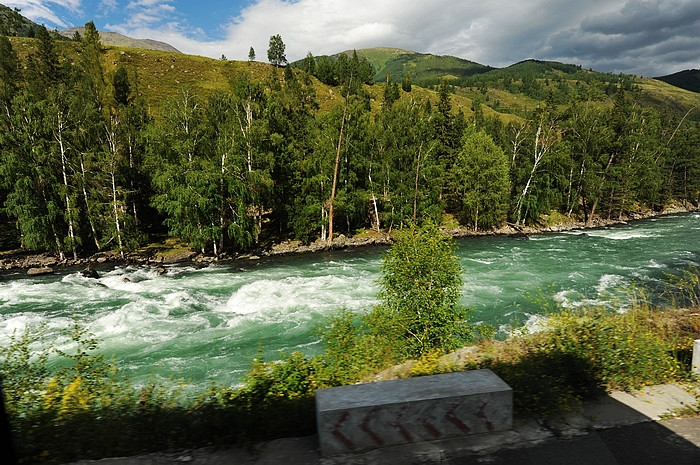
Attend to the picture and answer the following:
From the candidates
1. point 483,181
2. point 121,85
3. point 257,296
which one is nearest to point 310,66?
point 121,85

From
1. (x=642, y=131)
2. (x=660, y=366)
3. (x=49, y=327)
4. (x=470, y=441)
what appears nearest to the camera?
(x=470, y=441)

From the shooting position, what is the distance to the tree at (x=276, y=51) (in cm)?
12494

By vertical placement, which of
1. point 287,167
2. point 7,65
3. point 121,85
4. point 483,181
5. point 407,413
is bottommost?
point 407,413

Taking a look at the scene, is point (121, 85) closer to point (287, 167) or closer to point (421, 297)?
point (287, 167)

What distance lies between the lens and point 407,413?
4668 mm

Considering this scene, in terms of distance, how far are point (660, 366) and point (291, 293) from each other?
20167 mm

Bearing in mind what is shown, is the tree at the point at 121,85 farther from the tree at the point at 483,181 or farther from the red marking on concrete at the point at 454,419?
the red marking on concrete at the point at 454,419

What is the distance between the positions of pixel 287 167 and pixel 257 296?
2098 centimetres

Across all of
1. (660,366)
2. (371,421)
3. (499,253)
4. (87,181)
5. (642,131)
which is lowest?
(499,253)

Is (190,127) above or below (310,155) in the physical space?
above

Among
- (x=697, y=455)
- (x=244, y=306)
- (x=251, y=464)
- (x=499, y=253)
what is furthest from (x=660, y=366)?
(x=499, y=253)

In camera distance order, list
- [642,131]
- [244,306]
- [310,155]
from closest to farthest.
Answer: [244,306] < [310,155] < [642,131]

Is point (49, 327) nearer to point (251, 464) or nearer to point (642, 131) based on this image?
point (251, 464)

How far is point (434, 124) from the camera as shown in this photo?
53.4 metres
